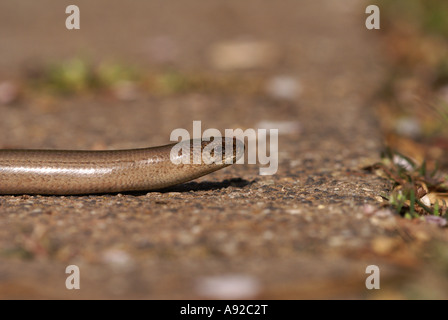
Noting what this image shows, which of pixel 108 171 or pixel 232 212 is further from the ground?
pixel 108 171

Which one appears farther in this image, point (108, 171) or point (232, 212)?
point (108, 171)

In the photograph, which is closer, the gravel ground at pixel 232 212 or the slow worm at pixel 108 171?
the gravel ground at pixel 232 212

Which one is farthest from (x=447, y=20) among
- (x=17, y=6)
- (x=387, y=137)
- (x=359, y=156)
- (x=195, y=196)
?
(x=17, y=6)

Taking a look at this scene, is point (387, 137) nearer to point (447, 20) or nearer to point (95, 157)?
point (95, 157)

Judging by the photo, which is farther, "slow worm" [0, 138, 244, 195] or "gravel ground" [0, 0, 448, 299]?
"slow worm" [0, 138, 244, 195]
